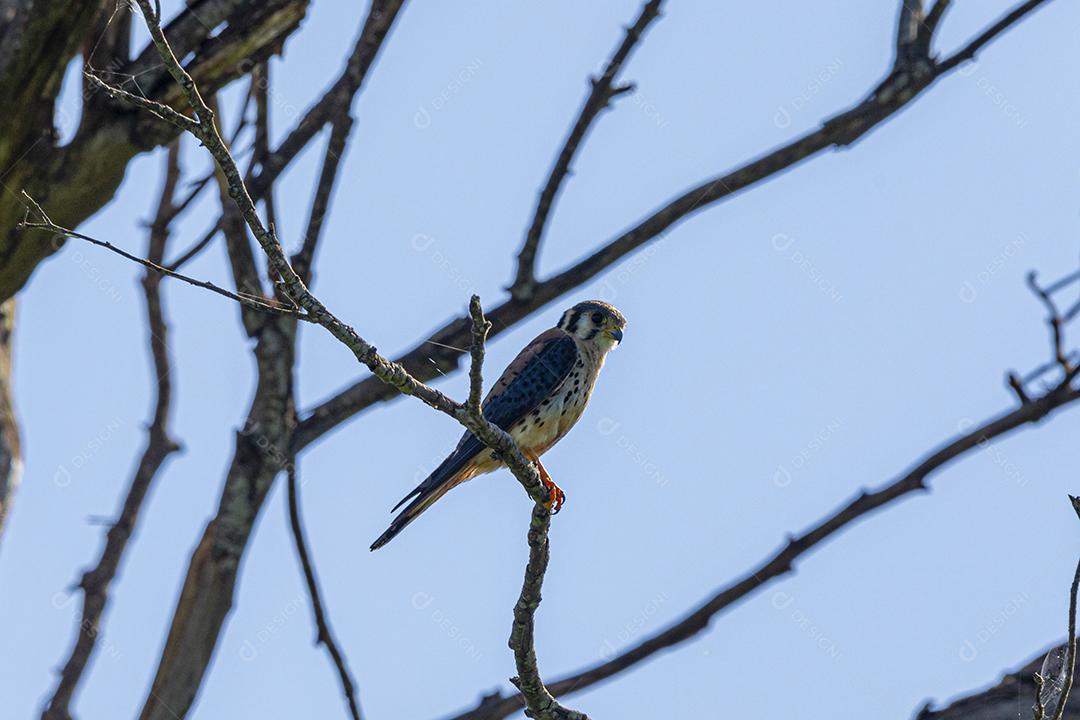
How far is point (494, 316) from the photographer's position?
5.41 metres

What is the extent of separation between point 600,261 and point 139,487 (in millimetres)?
2455

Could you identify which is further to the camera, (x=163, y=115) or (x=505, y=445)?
(x=505, y=445)

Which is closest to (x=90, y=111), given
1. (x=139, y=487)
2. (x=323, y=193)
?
(x=323, y=193)

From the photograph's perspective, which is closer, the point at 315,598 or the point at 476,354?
the point at 476,354

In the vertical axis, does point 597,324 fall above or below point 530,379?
above

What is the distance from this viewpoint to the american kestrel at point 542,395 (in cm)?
510

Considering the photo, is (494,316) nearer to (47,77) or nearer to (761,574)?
(761,574)

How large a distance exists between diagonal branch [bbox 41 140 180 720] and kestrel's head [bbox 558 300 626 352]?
1.85 meters

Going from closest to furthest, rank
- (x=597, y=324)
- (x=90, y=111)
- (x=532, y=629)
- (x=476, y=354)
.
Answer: (x=476, y=354) → (x=532, y=629) → (x=90, y=111) → (x=597, y=324)

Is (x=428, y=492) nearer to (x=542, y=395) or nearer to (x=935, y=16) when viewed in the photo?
(x=542, y=395)

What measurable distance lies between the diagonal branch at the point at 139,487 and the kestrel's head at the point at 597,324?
1846mm

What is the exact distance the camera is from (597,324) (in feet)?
20.3

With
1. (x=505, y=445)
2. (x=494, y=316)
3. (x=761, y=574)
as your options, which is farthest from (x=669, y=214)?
(x=505, y=445)

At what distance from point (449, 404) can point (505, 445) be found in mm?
353
